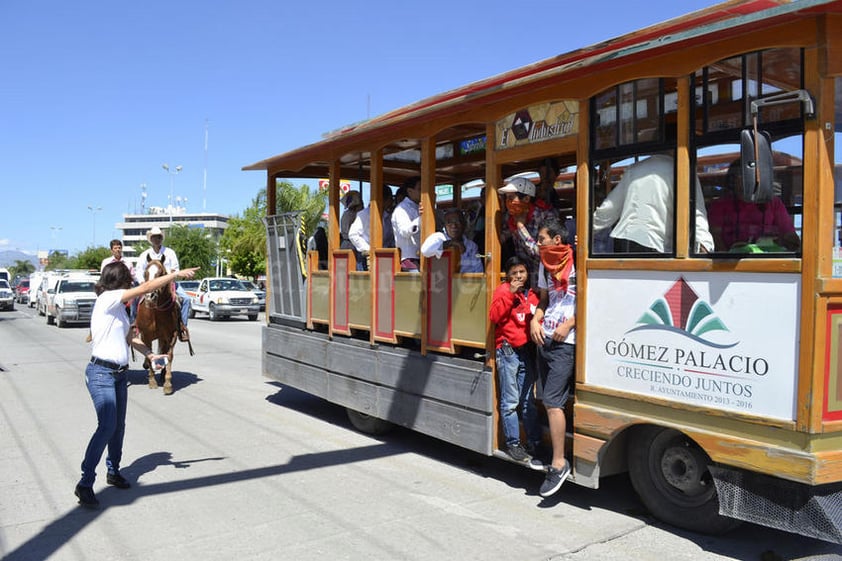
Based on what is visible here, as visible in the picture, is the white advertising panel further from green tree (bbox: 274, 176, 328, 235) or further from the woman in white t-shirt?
green tree (bbox: 274, 176, 328, 235)

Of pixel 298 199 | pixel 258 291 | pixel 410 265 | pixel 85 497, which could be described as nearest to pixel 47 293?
pixel 258 291

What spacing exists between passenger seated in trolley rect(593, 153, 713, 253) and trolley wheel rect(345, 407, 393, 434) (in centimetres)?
356

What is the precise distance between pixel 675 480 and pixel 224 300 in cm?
2276

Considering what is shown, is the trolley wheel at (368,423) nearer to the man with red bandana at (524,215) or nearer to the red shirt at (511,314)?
the red shirt at (511,314)

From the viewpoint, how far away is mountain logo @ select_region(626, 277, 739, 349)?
4.20 metres

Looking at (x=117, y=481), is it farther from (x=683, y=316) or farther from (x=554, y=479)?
(x=683, y=316)

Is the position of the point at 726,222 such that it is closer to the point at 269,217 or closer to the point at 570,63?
the point at 570,63

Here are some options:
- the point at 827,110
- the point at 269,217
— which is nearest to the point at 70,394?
the point at 269,217

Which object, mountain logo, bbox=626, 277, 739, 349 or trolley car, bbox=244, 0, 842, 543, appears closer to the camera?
trolley car, bbox=244, 0, 842, 543

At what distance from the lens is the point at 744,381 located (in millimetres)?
4035

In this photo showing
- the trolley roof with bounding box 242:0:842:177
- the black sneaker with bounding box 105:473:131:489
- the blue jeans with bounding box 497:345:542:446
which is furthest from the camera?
the black sneaker with bounding box 105:473:131:489

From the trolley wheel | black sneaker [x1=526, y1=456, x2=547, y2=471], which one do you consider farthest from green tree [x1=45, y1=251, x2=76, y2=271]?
black sneaker [x1=526, y1=456, x2=547, y2=471]

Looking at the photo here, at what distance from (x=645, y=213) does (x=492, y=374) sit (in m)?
1.84

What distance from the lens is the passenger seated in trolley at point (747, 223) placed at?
4004 millimetres
